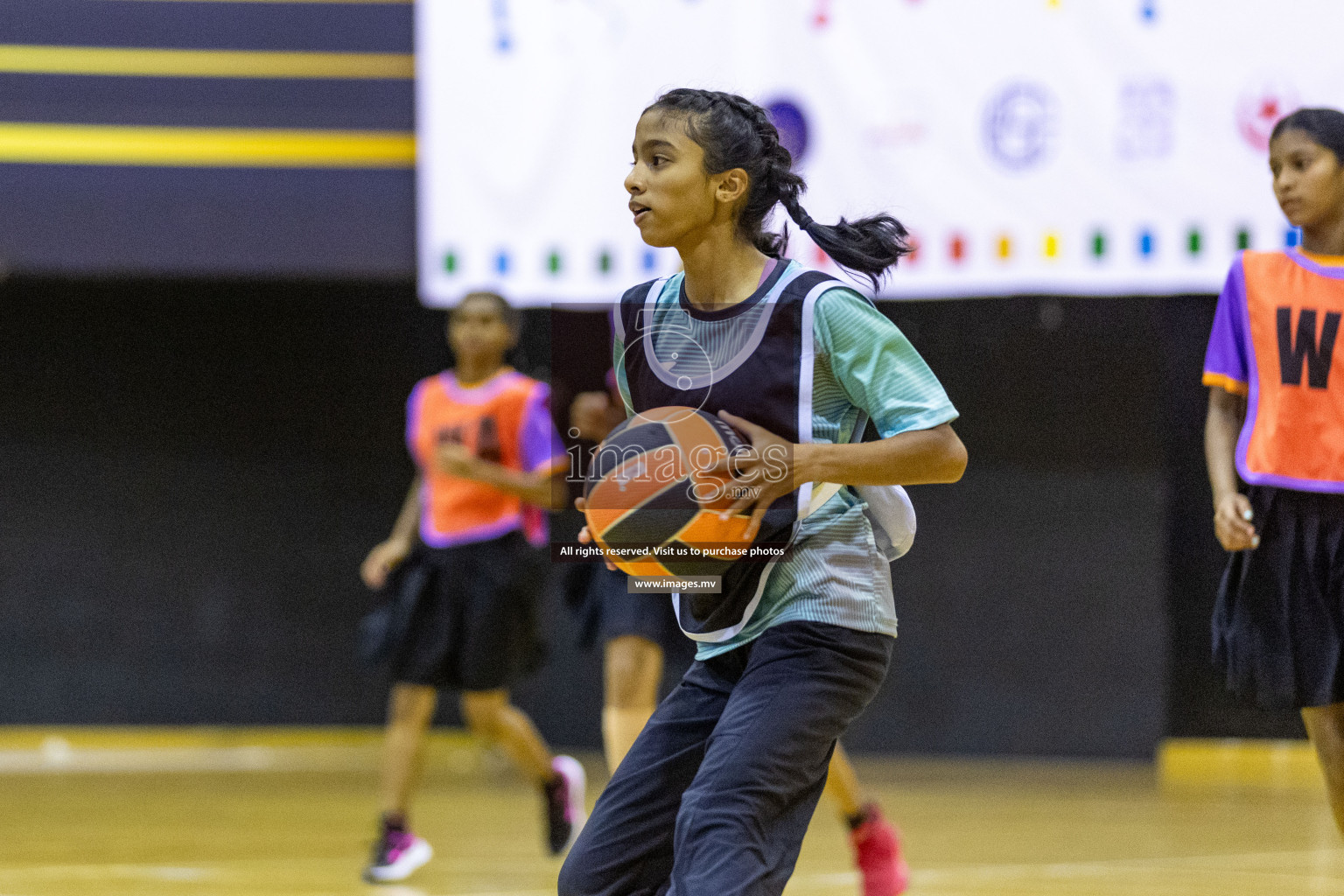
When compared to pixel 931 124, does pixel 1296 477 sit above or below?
below

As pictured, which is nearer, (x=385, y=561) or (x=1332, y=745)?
(x=1332, y=745)

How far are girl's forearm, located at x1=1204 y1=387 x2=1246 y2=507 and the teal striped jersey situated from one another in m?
1.12

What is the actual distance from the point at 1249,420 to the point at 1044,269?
2.26m

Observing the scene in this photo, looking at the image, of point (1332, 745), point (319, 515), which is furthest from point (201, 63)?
point (1332, 745)

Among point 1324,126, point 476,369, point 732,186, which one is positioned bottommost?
point 476,369

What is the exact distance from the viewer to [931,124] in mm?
5090

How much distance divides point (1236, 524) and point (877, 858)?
3.91ft

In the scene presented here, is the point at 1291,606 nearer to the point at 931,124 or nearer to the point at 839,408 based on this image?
the point at 839,408

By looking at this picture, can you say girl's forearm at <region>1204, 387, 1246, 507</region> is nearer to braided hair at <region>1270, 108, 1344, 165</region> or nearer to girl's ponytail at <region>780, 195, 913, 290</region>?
braided hair at <region>1270, 108, 1344, 165</region>

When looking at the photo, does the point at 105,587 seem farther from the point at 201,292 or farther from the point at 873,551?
the point at 873,551

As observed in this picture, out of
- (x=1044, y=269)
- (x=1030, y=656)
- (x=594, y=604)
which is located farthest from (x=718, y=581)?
(x=1030, y=656)

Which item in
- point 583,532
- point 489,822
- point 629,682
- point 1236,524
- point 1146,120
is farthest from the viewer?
point 1146,120

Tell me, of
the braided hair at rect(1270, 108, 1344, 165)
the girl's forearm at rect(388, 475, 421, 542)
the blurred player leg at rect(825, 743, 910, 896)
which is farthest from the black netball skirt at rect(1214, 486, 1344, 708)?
the girl's forearm at rect(388, 475, 421, 542)

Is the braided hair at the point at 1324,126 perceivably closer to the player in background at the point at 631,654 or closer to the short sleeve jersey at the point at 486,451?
the player in background at the point at 631,654
